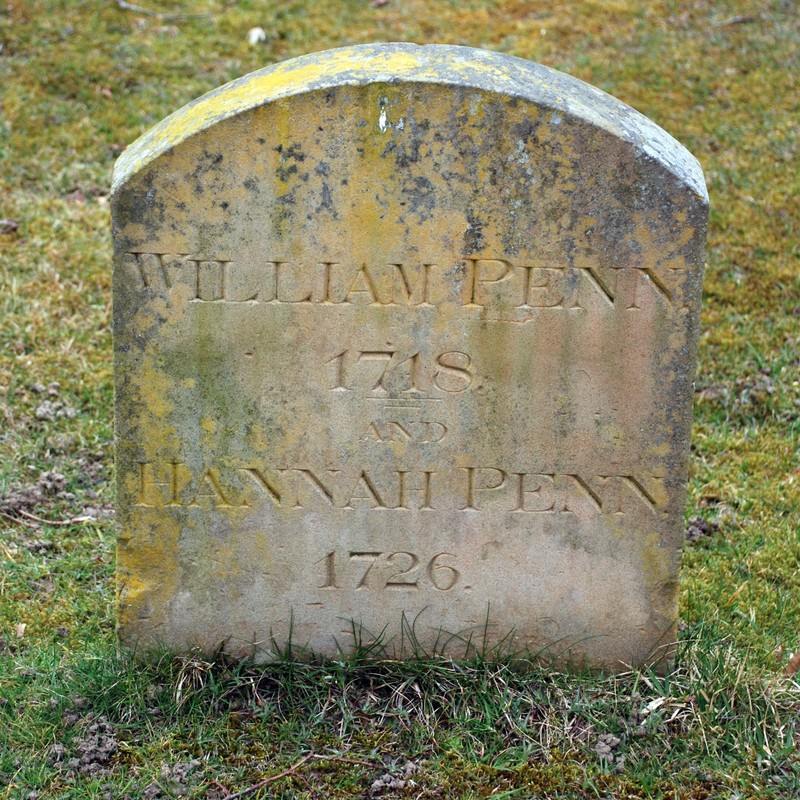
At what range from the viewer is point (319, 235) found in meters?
3.38

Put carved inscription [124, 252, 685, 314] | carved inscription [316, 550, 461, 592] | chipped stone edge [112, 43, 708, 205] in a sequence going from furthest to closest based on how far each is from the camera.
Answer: carved inscription [316, 550, 461, 592] < carved inscription [124, 252, 685, 314] < chipped stone edge [112, 43, 708, 205]

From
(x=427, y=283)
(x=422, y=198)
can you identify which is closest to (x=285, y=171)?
(x=422, y=198)

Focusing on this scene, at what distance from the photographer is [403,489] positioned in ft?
12.0

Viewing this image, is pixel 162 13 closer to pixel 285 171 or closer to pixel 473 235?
pixel 285 171

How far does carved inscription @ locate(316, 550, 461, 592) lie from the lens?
372 cm

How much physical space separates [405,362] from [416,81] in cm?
85

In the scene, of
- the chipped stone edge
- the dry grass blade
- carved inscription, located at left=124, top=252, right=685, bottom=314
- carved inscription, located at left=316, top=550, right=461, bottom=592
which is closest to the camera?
the chipped stone edge

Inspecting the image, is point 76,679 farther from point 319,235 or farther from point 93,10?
point 93,10

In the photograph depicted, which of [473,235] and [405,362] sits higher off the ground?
[473,235]

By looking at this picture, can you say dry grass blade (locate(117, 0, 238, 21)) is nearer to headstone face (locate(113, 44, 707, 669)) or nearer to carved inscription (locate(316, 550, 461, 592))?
headstone face (locate(113, 44, 707, 669))

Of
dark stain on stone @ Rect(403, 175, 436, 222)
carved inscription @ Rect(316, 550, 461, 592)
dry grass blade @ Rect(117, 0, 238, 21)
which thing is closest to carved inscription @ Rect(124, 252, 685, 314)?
dark stain on stone @ Rect(403, 175, 436, 222)

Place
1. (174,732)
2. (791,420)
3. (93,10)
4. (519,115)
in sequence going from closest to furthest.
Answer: (519,115)
(174,732)
(791,420)
(93,10)

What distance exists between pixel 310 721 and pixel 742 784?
1340 millimetres

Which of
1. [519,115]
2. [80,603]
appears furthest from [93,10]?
[519,115]
